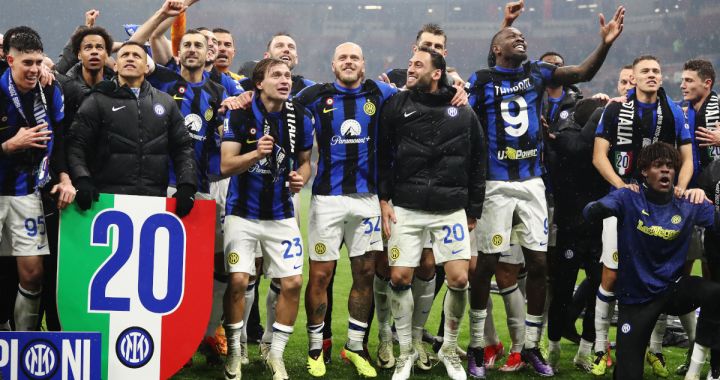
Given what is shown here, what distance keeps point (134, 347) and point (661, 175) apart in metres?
2.96

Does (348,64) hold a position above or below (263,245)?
above

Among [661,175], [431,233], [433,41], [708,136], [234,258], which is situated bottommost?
[234,258]

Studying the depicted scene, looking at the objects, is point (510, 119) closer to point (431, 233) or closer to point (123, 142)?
point (431, 233)

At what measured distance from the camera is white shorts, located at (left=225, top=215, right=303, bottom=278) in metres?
5.14

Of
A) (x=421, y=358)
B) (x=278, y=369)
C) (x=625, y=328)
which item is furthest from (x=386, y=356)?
(x=625, y=328)

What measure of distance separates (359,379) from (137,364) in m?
1.42

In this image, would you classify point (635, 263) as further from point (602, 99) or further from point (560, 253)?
point (602, 99)

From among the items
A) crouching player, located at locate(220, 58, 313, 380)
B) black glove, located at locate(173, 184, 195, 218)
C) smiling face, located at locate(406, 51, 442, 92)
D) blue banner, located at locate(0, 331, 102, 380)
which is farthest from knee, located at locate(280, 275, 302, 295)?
smiling face, located at locate(406, 51, 442, 92)

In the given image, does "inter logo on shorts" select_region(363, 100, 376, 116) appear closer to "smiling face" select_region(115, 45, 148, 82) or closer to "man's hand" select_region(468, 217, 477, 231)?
"man's hand" select_region(468, 217, 477, 231)

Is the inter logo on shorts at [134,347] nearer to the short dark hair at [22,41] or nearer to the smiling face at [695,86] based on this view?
the short dark hair at [22,41]

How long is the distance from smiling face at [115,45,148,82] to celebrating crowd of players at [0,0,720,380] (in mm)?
12

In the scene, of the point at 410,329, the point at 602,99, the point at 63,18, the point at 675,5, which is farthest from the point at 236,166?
the point at 63,18

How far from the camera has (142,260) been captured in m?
4.70

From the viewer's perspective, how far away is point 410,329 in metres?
5.50
